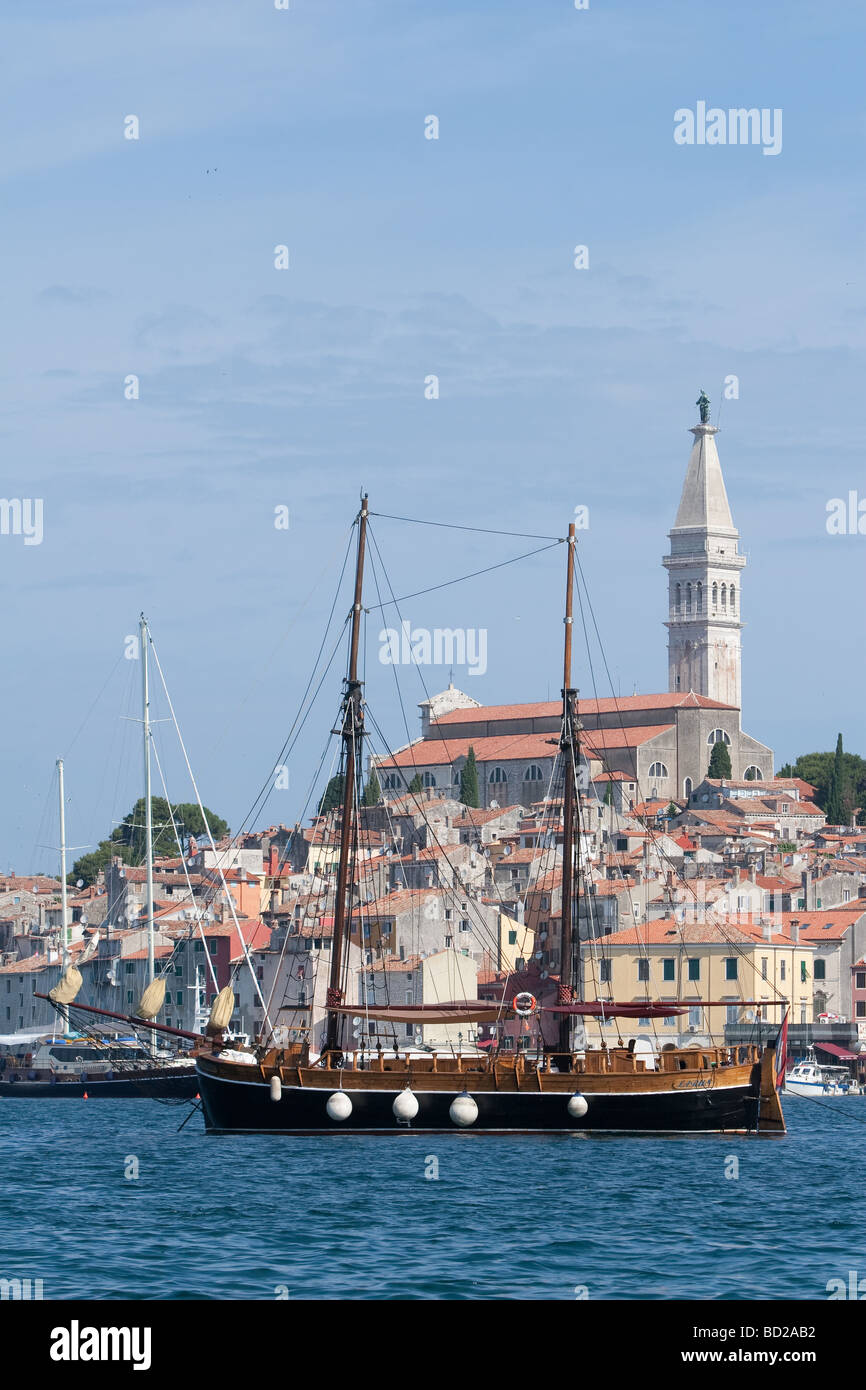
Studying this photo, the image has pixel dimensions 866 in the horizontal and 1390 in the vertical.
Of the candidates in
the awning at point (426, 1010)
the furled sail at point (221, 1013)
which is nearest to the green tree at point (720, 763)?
the awning at point (426, 1010)

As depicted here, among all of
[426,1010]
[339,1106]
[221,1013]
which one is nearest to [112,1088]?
[426,1010]

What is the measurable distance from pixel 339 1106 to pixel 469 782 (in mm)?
104075

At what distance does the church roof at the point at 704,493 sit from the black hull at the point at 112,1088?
11659 centimetres

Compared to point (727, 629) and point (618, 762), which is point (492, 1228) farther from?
point (727, 629)

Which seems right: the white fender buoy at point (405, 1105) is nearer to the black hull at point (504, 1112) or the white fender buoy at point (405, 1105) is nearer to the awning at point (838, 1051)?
the black hull at point (504, 1112)

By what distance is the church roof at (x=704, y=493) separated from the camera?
610ft

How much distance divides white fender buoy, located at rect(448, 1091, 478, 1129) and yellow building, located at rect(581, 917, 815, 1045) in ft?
123

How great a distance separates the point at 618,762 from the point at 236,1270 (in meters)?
127

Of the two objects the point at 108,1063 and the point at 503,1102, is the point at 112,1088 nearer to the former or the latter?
the point at 108,1063

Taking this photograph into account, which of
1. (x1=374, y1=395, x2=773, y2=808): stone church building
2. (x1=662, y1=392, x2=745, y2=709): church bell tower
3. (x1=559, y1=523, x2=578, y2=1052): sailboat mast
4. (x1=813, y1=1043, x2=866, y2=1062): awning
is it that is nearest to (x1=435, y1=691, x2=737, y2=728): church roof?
(x1=374, y1=395, x2=773, y2=808): stone church building

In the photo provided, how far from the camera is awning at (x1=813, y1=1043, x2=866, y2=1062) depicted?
88.6 metres

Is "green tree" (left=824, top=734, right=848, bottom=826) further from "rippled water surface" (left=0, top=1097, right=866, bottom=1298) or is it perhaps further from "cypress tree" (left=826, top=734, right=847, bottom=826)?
"rippled water surface" (left=0, top=1097, right=866, bottom=1298)

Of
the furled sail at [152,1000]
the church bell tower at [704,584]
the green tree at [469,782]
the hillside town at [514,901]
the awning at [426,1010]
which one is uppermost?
the church bell tower at [704,584]
